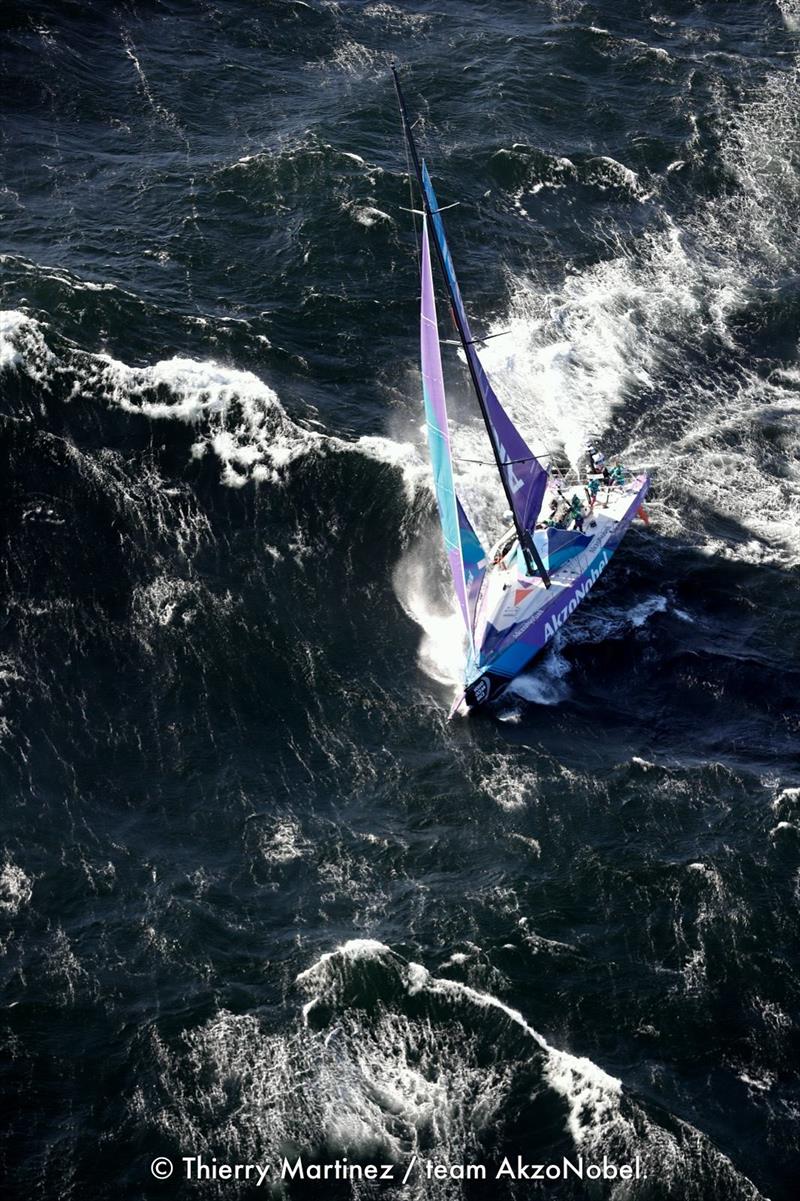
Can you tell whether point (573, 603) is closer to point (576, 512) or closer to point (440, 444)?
point (576, 512)

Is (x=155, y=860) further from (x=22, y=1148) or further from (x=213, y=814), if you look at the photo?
(x=22, y=1148)

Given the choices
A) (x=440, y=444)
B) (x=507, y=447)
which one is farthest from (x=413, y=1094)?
(x=507, y=447)

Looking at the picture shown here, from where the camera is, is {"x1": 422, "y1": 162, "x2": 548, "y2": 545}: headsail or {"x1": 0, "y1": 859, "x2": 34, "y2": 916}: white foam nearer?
{"x1": 0, "y1": 859, "x2": 34, "y2": 916}: white foam

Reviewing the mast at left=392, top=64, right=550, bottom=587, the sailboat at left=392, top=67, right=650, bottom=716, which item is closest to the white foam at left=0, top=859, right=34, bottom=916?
the sailboat at left=392, top=67, right=650, bottom=716

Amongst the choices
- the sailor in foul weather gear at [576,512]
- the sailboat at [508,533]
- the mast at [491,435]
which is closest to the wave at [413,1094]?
the sailboat at [508,533]

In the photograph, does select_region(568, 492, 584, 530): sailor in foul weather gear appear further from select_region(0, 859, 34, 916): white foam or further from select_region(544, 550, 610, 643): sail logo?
select_region(0, 859, 34, 916): white foam

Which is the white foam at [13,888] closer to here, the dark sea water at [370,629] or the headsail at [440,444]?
the dark sea water at [370,629]
